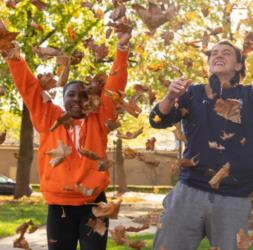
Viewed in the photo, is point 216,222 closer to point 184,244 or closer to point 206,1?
point 184,244

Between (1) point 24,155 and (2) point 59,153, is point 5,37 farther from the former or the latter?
(1) point 24,155

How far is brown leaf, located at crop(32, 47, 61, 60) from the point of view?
4.05 m

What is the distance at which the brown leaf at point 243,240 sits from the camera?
132 inches

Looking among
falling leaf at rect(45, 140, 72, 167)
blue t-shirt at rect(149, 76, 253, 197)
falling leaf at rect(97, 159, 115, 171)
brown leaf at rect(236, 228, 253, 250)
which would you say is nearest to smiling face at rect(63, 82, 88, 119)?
falling leaf at rect(45, 140, 72, 167)

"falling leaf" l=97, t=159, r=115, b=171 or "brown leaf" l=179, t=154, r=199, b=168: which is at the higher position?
"brown leaf" l=179, t=154, r=199, b=168

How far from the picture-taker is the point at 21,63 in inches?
154

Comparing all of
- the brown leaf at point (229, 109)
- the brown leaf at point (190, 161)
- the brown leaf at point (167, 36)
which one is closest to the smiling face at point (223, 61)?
the brown leaf at point (229, 109)

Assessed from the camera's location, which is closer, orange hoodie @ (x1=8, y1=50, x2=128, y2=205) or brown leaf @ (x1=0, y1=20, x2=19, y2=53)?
brown leaf @ (x1=0, y1=20, x2=19, y2=53)

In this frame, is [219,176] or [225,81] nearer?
[219,176]

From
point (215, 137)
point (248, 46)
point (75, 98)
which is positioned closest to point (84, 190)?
point (75, 98)

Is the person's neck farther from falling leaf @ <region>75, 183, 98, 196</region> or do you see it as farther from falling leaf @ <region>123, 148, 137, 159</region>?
falling leaf @ <region>75, 183, 98, 196</region>

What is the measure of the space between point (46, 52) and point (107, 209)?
Result: 1.13 m

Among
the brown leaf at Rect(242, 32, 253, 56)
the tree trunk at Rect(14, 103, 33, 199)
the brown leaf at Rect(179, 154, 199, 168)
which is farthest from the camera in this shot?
the tree trunk at Rect(14, 103, 33, 199)

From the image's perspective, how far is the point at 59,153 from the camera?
3676 millimetres
